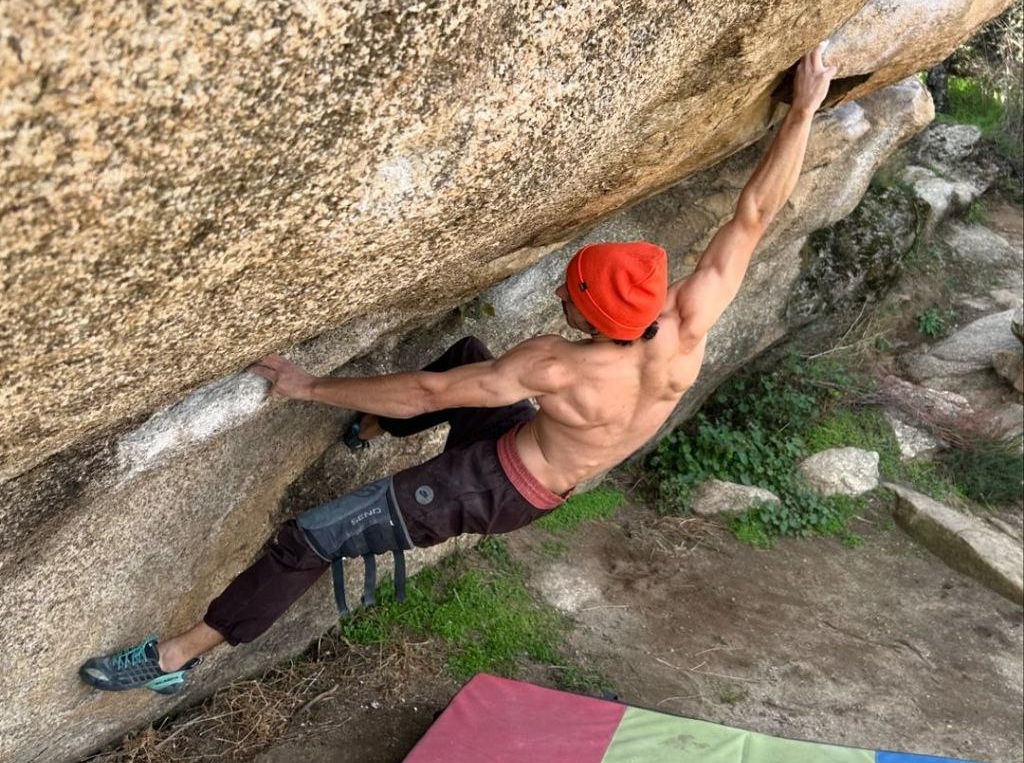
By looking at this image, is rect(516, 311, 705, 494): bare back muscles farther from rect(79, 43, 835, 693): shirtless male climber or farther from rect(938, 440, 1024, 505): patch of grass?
rect(938, 440, 1024, 505): patch of grass

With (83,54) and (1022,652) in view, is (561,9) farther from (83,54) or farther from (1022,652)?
(1022,652)

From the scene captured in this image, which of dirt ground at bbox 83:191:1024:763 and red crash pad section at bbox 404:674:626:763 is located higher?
red crash pad section at bbox 404:674:626:763

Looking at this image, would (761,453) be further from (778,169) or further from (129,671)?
(129,671)

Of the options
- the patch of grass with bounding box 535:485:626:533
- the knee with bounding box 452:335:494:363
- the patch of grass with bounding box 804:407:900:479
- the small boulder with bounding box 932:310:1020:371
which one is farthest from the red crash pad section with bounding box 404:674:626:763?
the small boulder with bounding box 932:310:1020:371

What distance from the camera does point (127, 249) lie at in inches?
80.7

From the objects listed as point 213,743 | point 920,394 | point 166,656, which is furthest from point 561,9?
point 920,394

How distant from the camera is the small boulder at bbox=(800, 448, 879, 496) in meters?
7.75

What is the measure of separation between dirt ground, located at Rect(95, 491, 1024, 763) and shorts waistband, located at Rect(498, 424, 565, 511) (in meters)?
1.55

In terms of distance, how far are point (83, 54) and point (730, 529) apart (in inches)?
241

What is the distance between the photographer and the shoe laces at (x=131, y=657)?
12.6ft

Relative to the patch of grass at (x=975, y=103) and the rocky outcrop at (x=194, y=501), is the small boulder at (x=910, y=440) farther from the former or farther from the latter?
the patch of grass at (x=975, y=103)

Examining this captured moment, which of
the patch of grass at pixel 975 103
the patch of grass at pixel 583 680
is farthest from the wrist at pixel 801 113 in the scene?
the patch of grass at pixel 975 103

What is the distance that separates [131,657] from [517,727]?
169 centimetres

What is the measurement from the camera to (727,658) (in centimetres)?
588
